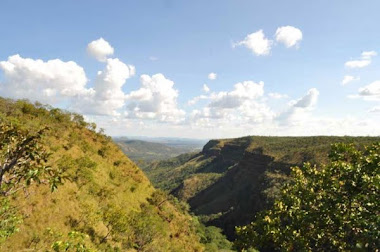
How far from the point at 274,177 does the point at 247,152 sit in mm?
55033

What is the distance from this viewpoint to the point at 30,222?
776 inches

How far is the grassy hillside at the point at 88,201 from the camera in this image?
2055 centimetres

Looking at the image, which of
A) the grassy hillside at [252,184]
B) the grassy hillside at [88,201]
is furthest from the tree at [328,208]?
the grassy hillside at [252,184]

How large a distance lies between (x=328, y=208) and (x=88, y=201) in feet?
77.0

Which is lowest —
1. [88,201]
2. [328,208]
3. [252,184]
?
[252,184]

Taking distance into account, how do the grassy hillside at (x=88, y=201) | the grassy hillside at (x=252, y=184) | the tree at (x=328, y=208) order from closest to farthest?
the tree at (x=328, y=208)
the grassy hillside at (x=88, y=201)
the grassy hillside at (x=252, y=184)

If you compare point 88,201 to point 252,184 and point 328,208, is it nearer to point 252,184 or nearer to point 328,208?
point 328,208

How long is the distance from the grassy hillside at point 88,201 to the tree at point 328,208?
8497 millimetres

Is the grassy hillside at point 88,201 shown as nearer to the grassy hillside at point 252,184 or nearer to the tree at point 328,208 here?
the tree at point 328,208

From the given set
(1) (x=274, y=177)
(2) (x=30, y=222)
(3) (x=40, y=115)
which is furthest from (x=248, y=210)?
(2) (x=30, y=222)

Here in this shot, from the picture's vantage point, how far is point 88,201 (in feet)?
91.3

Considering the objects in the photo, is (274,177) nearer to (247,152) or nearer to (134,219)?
(247,152)

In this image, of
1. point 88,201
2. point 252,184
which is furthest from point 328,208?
point 252,184

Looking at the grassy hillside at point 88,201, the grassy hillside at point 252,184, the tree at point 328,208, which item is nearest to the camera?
the tree at point 328,208
